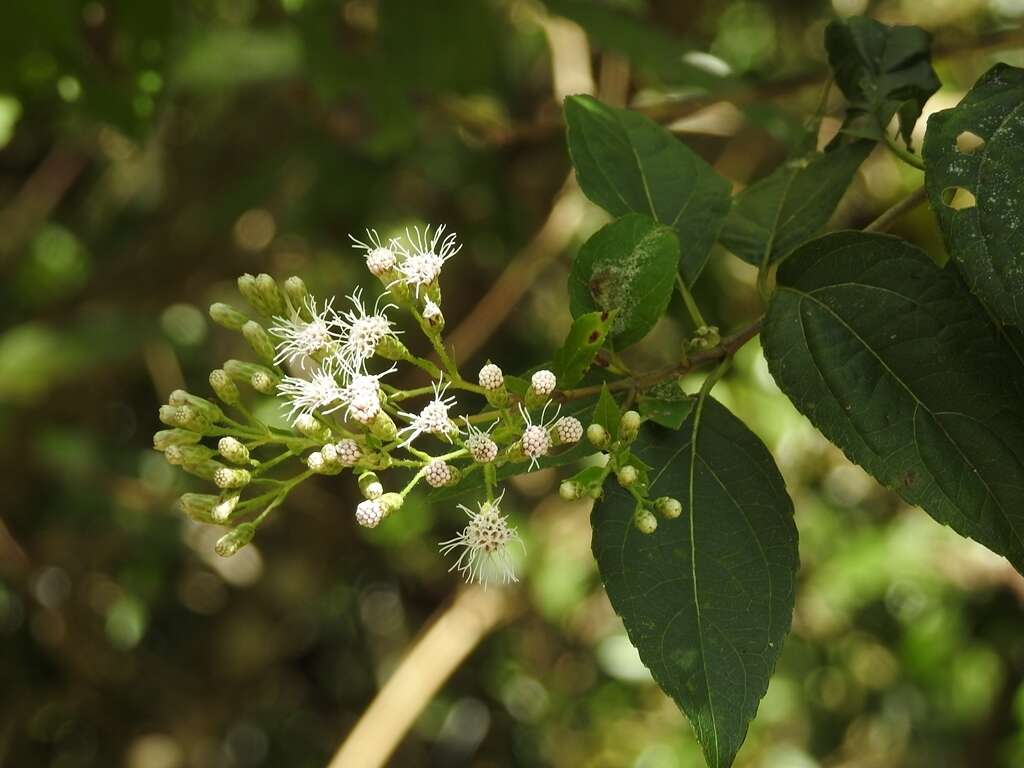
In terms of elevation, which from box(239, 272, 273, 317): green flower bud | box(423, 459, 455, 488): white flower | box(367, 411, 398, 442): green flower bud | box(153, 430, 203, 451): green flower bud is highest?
box(239, 272, 273, 317): green flower bud

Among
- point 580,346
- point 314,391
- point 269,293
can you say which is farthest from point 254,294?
point 580,346

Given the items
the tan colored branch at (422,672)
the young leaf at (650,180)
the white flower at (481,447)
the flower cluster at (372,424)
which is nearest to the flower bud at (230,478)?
the flower cluster at (372,424)

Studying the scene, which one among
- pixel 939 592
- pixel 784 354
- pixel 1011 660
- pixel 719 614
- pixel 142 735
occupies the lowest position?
pixel 142 735

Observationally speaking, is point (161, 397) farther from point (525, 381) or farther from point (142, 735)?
point (525, 381)

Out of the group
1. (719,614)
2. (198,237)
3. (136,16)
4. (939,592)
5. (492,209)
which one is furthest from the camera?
(198,237)

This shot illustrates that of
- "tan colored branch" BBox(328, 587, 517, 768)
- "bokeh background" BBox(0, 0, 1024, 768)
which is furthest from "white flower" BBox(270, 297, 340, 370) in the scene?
"tan colored branch" BBox(328, 587, 517, 768)

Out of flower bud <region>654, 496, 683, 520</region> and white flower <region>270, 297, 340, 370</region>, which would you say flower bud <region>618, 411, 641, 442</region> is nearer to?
flower bud <region>654, 496, 683, 520</region>

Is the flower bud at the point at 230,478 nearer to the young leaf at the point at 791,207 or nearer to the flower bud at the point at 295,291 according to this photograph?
the flower bud at the point at 295,291

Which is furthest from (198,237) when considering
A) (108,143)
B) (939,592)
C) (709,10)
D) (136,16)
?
(939,592)
